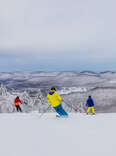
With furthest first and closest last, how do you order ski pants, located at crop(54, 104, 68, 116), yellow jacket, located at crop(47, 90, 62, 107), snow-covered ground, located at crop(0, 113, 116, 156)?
1. ski pants, located at crop(54, 104, 68, 116)
2. yellow jacket, located at crop(47, 90, 62, 107)
3. snow-covered ground, located at crop(0, 113, 116, 156)

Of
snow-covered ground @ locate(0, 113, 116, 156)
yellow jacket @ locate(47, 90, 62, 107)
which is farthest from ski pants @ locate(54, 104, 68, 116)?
snow-covered ground @ locate(0, 113, 116, 156)

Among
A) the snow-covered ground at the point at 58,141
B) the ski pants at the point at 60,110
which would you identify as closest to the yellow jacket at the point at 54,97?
the ski pants at the point at 60,110

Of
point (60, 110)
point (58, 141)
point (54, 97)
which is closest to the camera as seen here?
point (58, 141)

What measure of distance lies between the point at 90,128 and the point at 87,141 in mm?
1291

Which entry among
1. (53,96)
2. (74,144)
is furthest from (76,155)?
(53,96)

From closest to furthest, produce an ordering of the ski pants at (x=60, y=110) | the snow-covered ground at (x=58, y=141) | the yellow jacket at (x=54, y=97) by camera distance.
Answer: the snow-covered ground at (x=58, y=141) → the yellow jacket at (x=54, y=97) → the ski pants at (x=60, y=110)

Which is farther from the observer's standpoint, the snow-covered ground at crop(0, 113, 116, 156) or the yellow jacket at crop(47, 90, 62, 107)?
the yellow jacket at crop(47, 90, 62, 107)

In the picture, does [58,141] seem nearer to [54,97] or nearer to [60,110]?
[54,97]

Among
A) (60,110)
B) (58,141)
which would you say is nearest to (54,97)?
(60,110)

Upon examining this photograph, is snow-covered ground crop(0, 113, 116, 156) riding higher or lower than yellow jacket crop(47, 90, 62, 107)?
lower

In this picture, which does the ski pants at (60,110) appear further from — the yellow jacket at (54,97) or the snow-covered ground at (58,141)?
the snow-covered ground at (58,141)

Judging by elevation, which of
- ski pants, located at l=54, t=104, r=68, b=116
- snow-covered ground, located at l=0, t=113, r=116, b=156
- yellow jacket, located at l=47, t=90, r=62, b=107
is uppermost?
yellow jacket, located at l=47, t=90, r=62, b=107

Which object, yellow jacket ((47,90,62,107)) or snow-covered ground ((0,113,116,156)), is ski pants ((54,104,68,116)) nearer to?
yellow jacket ((47,90,62,107))

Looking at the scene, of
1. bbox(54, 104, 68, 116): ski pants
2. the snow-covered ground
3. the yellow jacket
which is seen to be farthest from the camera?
bbox(54, 104, 68, 116): ski pants
